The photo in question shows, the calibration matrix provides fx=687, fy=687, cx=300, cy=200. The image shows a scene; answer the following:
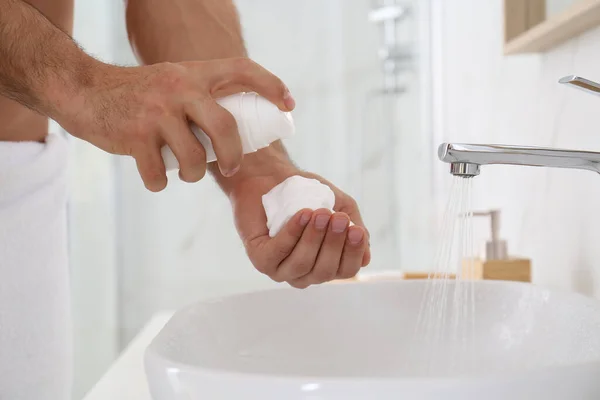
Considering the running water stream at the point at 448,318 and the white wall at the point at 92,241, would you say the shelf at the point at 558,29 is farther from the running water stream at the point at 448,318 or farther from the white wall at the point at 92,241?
the white wall at the point at 92,241

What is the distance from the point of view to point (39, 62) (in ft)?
1.78

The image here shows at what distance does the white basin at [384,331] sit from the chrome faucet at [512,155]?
0.40 ft

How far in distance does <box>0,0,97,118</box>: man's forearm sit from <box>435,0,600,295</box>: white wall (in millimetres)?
553

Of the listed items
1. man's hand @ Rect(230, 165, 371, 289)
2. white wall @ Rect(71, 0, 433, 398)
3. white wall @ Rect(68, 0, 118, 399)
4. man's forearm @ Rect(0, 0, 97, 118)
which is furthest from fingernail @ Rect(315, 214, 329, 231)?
white wall @ Rect(71, 0, 433, 398)

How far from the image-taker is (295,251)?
0.66m

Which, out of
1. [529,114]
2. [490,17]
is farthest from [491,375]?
[490,17]

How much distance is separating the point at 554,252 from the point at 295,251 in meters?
0.41

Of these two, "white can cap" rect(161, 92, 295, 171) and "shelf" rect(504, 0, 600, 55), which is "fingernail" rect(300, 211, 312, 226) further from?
"shelf" rect(504, 0, 600, 55)

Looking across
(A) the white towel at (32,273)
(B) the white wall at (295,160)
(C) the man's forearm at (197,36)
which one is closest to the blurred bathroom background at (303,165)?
(B) the white wall at (295,160)

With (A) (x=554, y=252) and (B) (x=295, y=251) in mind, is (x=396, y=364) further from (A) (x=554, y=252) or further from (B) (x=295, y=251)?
(A) (x=554, y=252)

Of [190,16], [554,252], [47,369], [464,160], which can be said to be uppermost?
[190,16]

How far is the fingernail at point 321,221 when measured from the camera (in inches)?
24.2

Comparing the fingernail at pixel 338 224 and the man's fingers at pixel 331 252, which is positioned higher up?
the fingernail at pixel 338 224

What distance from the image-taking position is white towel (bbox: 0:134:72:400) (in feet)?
2.59
